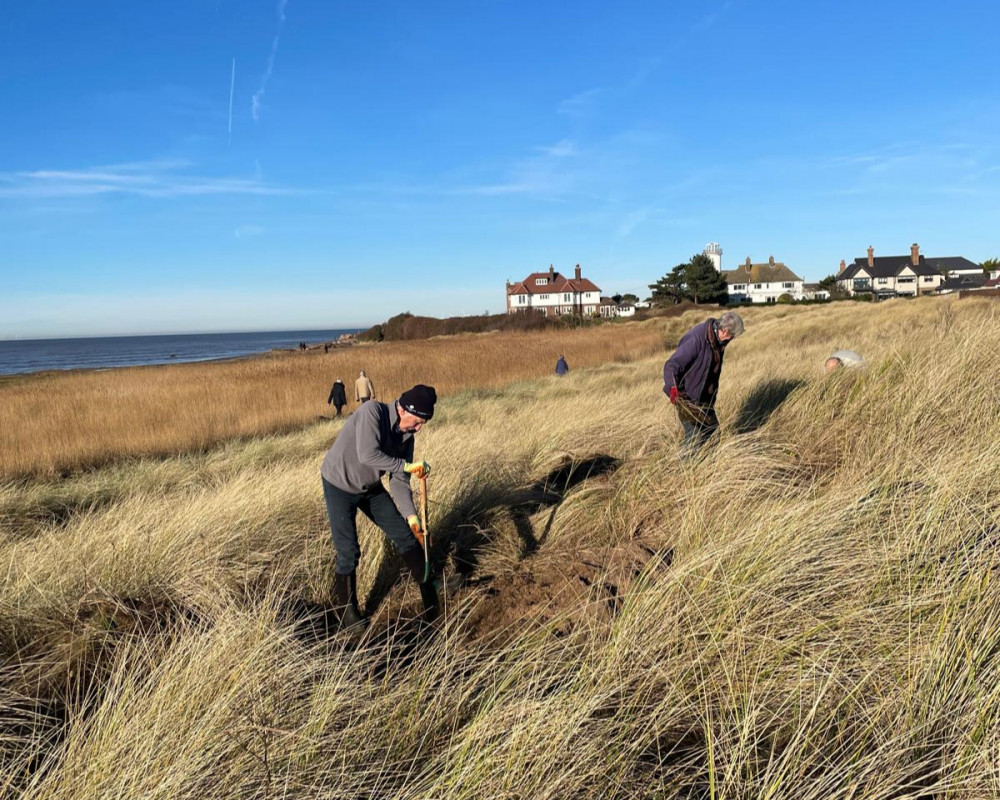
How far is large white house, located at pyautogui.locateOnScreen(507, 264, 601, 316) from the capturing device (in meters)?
74.4

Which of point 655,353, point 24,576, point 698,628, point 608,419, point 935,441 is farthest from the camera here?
point 655,353

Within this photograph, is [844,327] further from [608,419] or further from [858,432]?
[858,432]

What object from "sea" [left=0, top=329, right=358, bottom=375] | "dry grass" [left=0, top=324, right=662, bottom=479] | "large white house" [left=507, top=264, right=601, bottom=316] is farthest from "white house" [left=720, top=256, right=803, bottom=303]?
"dry grass" [left=0, top=324, right=662, bottom=479]

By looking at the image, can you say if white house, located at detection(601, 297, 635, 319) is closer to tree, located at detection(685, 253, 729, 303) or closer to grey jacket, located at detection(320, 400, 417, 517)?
tree, located at detection(685, 253, 729, 303)

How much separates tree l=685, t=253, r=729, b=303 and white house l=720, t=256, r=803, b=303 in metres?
20.0

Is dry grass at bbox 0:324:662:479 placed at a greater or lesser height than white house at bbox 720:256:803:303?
lesser

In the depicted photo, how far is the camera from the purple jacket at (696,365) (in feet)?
17.7

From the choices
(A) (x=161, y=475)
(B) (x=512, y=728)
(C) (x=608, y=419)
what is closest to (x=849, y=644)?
(B) (x=512, y=728)

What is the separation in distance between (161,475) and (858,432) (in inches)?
314

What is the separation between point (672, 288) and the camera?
65.8 m

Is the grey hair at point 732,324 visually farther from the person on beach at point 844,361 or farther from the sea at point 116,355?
the sea at point 116,355

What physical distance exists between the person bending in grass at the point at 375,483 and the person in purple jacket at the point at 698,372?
244 cm

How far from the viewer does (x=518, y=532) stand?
16.0 feet

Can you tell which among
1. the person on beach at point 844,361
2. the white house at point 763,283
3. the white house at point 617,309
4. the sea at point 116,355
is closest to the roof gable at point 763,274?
the white house at point 763,283
